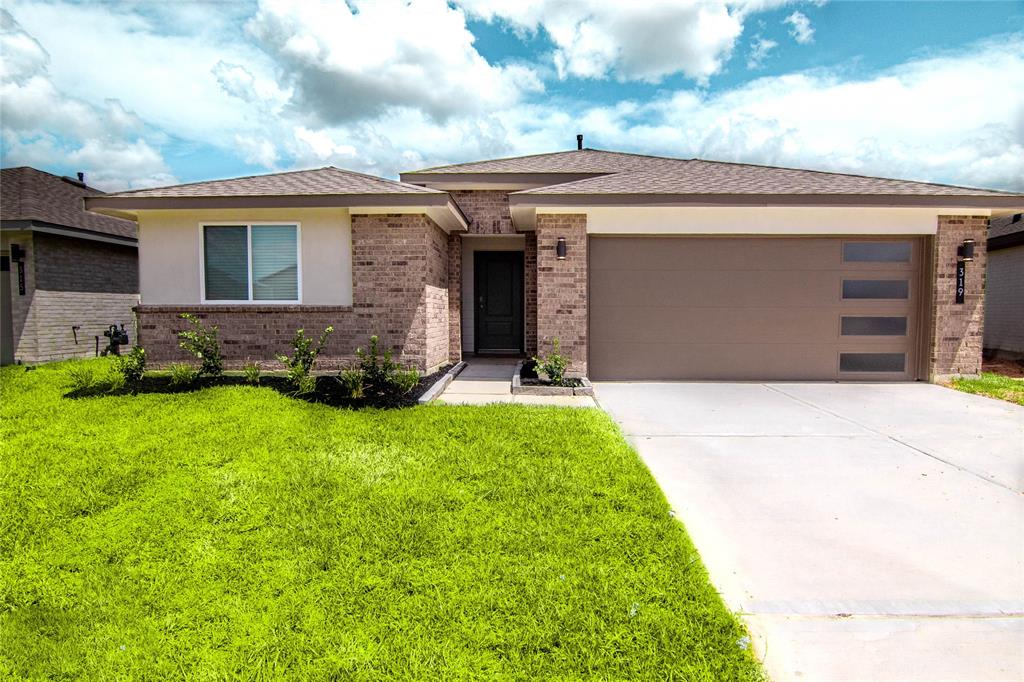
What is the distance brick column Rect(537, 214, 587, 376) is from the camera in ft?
26.9

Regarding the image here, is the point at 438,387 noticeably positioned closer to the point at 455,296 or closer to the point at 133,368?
the point at 455,296

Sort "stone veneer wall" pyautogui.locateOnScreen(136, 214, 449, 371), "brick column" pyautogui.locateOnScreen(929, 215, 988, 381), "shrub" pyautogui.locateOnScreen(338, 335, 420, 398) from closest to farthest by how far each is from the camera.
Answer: "shrub" pyautogui.locateOnScreen(338, 335, 420, 398) → "brick column" pyautogui.locateOnScreen(929, 215, 988, 381) → "stone veneer wall" pyautogui.locateOnScreen(136, 214, 449, 371)

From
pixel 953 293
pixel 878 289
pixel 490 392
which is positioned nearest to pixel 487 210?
pixel 490 392

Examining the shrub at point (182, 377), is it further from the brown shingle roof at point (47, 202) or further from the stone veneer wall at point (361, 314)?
the brown shingle roof at point (47, 202)

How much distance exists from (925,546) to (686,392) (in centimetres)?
458

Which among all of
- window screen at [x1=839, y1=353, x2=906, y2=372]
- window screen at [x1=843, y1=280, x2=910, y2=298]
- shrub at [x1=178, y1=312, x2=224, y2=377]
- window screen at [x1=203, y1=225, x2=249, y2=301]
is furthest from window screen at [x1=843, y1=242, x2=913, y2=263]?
shrub at [x1=178, y1=312, x2=224, y2=377]

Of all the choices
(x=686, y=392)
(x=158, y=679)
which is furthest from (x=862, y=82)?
(x=158, y=679)

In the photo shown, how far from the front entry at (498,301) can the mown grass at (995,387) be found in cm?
774

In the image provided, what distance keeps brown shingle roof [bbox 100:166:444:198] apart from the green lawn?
438 cm

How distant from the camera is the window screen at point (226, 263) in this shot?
8.51 meters

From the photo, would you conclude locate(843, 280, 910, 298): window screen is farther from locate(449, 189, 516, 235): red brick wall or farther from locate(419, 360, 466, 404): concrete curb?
locate(419, 360, 466, 404): concrete curb

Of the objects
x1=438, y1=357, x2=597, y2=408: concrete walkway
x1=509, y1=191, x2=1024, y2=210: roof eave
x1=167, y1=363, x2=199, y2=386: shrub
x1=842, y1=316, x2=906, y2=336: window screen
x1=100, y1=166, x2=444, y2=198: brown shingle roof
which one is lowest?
x1=438, y1=357, x2=597, y2=408: concrete walkway

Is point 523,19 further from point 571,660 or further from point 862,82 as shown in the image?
point 571,660

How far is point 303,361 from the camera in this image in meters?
7.51
